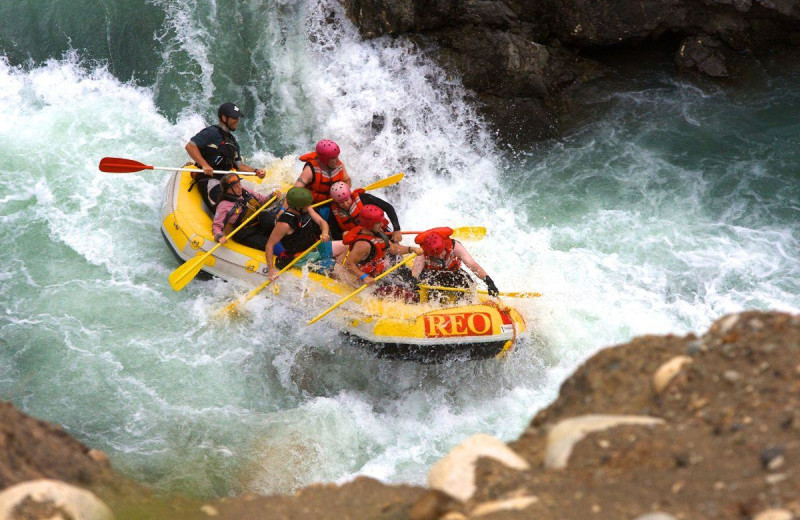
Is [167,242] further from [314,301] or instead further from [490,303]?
[490,303]

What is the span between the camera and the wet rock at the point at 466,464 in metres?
4.17

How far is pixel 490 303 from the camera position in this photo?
766 cm

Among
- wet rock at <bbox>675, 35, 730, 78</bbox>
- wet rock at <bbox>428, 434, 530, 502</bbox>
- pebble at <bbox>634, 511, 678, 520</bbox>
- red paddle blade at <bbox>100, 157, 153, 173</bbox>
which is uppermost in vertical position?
wet rock at <bbox>675, 35, 730, 78</bbox>

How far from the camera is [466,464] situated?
14.1 feet

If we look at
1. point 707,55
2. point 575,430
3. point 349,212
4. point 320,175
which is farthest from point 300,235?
point 707,55

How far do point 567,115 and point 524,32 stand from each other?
1.33 meters

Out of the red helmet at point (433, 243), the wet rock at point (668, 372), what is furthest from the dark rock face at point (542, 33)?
the wet rock at point (668, 372)

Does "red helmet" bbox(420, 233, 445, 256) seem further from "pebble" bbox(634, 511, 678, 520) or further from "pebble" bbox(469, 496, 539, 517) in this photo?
"pebble" bbox(634, 511, 678, 520)

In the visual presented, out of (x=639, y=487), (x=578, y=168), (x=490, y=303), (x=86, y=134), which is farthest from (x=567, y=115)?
(x=639, y=487)

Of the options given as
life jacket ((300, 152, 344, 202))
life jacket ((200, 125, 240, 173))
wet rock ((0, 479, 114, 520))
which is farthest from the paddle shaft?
wet rock ((0, 479, 114, 520))

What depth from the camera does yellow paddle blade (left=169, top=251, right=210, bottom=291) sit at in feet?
26.7

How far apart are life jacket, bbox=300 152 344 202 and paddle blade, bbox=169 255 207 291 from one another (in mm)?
1363

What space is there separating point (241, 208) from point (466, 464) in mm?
4845

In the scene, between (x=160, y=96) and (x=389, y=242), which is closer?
(x=389, y=242)
